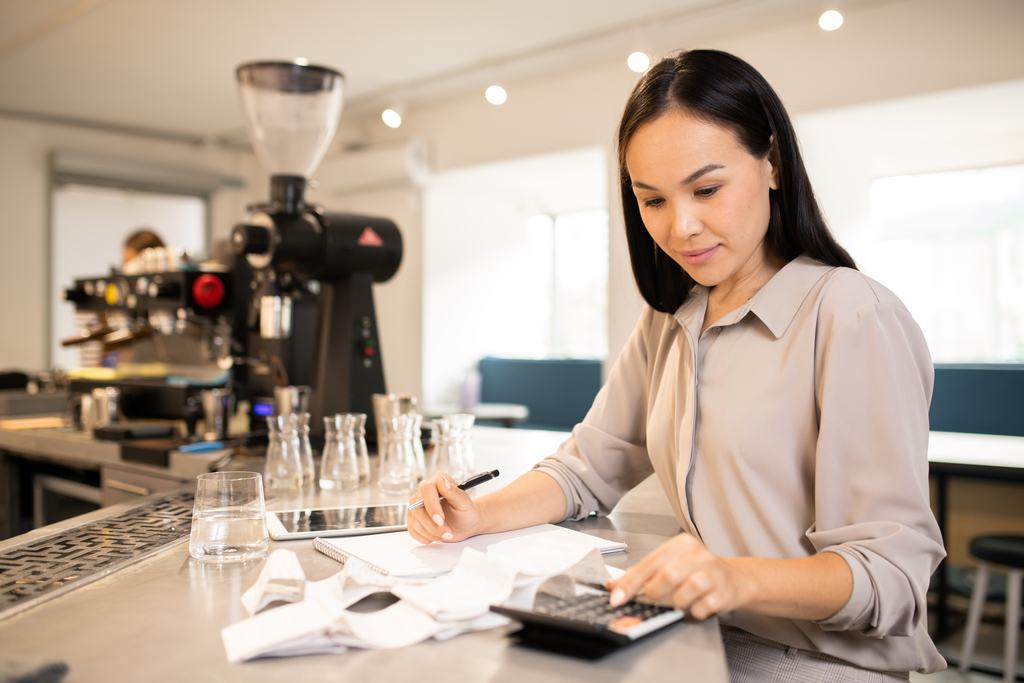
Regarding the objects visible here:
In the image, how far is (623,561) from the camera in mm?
1073

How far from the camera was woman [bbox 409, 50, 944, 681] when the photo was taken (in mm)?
900

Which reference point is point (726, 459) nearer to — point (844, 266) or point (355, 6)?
point (844, 266)

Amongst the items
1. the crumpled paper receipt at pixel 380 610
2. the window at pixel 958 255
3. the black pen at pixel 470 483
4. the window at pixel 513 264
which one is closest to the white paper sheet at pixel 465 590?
the crumpled paper receipt at pixel 380 610

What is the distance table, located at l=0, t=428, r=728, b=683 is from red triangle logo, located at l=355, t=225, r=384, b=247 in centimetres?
129

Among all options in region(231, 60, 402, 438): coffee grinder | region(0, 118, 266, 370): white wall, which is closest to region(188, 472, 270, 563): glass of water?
region(231, 60, 402, 438): coffee grinder

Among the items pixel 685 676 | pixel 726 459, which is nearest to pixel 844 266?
pixel 726 459

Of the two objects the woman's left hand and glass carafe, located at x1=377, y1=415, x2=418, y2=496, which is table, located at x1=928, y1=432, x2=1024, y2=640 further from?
the woman's left hand

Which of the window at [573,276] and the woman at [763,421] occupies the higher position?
the window at [573,276]

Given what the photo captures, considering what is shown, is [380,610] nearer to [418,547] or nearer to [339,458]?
[418,547]

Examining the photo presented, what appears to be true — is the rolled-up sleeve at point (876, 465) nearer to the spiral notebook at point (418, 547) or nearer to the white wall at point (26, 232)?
the spiral notebook at point (418, 547)

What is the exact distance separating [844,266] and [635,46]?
382cm

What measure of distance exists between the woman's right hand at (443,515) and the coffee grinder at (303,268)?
1.03 metres

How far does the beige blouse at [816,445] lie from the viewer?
93 cm

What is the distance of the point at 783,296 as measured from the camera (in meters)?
1.10
